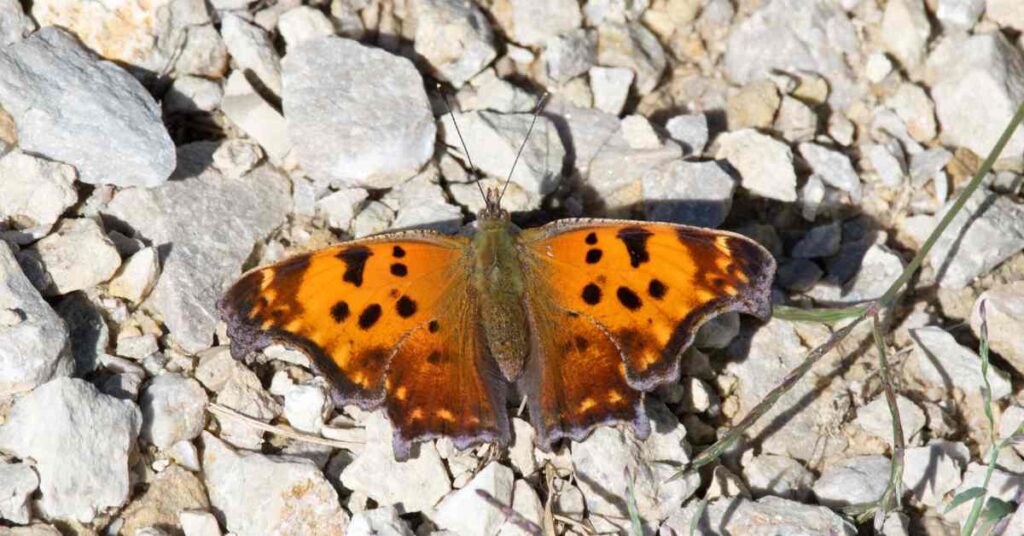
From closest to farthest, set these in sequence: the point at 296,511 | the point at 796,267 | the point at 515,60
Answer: the point at 296,511 → the point at 796,267 → the point at 515,60

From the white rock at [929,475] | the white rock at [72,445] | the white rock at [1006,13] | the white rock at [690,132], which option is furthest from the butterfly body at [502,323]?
the white rock at [1006,13]

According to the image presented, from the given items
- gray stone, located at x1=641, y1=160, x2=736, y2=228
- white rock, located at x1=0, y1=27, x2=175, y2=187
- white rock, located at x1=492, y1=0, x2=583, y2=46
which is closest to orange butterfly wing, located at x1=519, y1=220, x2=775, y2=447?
gray stone, located at x1=641, y1=160, x2=736, y2=228

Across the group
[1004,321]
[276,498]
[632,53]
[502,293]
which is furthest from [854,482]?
[632,53]

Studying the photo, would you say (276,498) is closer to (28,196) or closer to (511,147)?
(28,196)

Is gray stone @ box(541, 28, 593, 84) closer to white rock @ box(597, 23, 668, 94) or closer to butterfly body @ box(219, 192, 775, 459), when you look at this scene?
white rock @ box(597, 23, 668, 94)

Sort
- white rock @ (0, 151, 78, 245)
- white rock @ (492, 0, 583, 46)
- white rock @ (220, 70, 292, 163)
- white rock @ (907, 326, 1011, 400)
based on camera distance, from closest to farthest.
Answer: white rock @ (0, 151, 78, 245) < white rock @ (907, 326, 1011, 400) < white rock @ (220, 70, 292, 163) < white rock @ (492, 0, 583, 46)

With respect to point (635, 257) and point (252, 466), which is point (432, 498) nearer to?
point (252, 466)

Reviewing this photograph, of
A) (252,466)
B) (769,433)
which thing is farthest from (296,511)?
(769,433)
